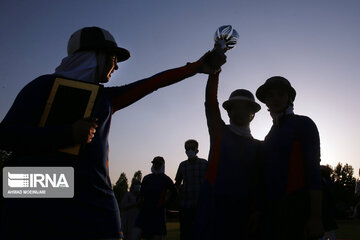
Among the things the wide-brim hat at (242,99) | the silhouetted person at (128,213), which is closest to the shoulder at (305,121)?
the wide-brim hat at (242,99)

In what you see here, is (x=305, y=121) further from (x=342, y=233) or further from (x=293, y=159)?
(x=342, y=233)

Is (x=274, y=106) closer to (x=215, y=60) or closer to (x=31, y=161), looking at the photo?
(x=215, y=60)

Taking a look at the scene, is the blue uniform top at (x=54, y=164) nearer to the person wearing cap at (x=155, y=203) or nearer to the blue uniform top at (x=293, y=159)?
the blue uniform top at (x=293, y=159)

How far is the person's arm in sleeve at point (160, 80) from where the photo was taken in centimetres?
226

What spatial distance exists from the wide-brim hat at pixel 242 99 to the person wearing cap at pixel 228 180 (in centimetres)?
26

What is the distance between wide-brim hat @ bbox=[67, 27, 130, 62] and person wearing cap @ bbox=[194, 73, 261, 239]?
4.90ft

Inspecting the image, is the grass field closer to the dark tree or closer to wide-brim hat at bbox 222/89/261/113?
wide-brim hat at bbox 222/89/261/113

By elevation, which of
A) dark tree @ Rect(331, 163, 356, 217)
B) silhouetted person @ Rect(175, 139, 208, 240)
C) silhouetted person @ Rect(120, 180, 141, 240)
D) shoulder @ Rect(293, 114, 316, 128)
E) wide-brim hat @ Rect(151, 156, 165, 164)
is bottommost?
dark tree @ Rect(331, 163, 356, 217)

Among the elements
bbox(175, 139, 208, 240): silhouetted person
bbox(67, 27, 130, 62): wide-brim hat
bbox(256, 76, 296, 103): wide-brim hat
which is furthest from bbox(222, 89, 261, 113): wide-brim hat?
bbox(175, 139, 208, 240): silhouetted person

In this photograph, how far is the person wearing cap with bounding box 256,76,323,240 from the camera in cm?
277

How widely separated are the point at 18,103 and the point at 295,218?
239 centimetres

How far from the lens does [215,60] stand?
2734 mm

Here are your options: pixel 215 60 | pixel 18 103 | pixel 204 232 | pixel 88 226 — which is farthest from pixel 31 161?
pixel 204 232

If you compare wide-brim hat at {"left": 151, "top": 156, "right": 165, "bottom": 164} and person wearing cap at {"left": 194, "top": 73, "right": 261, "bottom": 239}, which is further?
wide-brim hat at {"left": 151, "top": 156, "right": 165, "bottom": 164}
